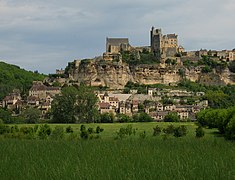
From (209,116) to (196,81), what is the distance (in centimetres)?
5468

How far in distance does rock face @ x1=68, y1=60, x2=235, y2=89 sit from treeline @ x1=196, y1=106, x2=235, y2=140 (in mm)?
44328

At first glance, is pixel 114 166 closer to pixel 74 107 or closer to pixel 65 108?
pixel 65 108

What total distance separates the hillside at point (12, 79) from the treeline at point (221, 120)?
5752cm

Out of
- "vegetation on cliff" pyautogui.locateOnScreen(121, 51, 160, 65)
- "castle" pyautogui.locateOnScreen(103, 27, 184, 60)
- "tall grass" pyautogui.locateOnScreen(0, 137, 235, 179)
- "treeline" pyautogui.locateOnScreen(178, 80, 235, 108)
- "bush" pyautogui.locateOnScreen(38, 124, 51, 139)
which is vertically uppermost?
"castle" pyautogui.locateOnScreen(103, 27, 184, 60)

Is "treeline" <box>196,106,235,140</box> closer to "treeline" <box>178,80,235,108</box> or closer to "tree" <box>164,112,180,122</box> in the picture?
"tree" <box>164,112,180,122</box>

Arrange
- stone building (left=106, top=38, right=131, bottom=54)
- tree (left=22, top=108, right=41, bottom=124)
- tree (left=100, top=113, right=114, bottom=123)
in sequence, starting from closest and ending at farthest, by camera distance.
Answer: tree (left=22, top=108, right=41, bottom=124)
tree (left=100, top=113, right=114, bottom=123)
stone building (left=106, top=38, right=131, bottom=54)

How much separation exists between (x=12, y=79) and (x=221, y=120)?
96796 mm

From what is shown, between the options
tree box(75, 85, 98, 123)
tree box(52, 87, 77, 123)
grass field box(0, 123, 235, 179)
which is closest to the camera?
grass field box(0, 123, 235, 179)

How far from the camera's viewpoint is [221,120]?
141 feet

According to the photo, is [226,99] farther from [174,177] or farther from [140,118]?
[174,177]

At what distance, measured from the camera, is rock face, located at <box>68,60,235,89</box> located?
103250 millimetres

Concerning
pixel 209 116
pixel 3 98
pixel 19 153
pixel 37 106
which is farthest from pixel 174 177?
pixel 3 98

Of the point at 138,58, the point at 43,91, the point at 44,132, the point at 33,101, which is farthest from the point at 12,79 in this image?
the point at 44,132

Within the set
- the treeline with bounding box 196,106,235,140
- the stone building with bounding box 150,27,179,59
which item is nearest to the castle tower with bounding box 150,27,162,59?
the stone building with bounding box 150,27,179,59
